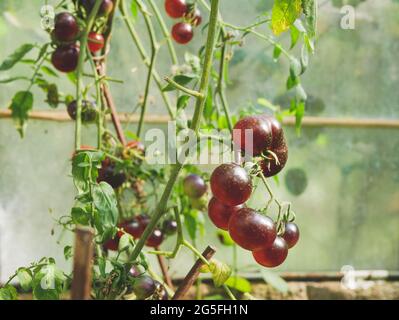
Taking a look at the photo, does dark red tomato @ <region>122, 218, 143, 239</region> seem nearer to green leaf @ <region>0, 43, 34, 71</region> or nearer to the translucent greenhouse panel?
green leaf @ <region>0, 43, 34, 71</region>

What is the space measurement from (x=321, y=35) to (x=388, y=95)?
27 cm

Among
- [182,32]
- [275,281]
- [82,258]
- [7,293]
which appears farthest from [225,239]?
[82,258]

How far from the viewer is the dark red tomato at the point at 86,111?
104 centimetres

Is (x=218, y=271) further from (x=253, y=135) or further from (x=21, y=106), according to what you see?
(x=21, y=106)

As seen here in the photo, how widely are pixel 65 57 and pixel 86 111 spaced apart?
10 centimetres

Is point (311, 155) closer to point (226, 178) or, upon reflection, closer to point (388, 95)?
point (388, 95)

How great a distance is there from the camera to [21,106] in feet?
3.84

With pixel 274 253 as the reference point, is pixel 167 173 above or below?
above

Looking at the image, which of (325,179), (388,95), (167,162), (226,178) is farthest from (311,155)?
(226,178)

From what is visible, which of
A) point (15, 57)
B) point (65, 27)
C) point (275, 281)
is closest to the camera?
point (65, 27)

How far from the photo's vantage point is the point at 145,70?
1507 millimetres

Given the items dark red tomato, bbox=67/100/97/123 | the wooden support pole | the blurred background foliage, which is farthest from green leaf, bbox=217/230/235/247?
the wooden support pole

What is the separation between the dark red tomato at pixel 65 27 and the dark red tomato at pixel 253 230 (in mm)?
503

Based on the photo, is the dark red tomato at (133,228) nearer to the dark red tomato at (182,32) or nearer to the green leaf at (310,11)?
the dark red tomato at (182,32)
